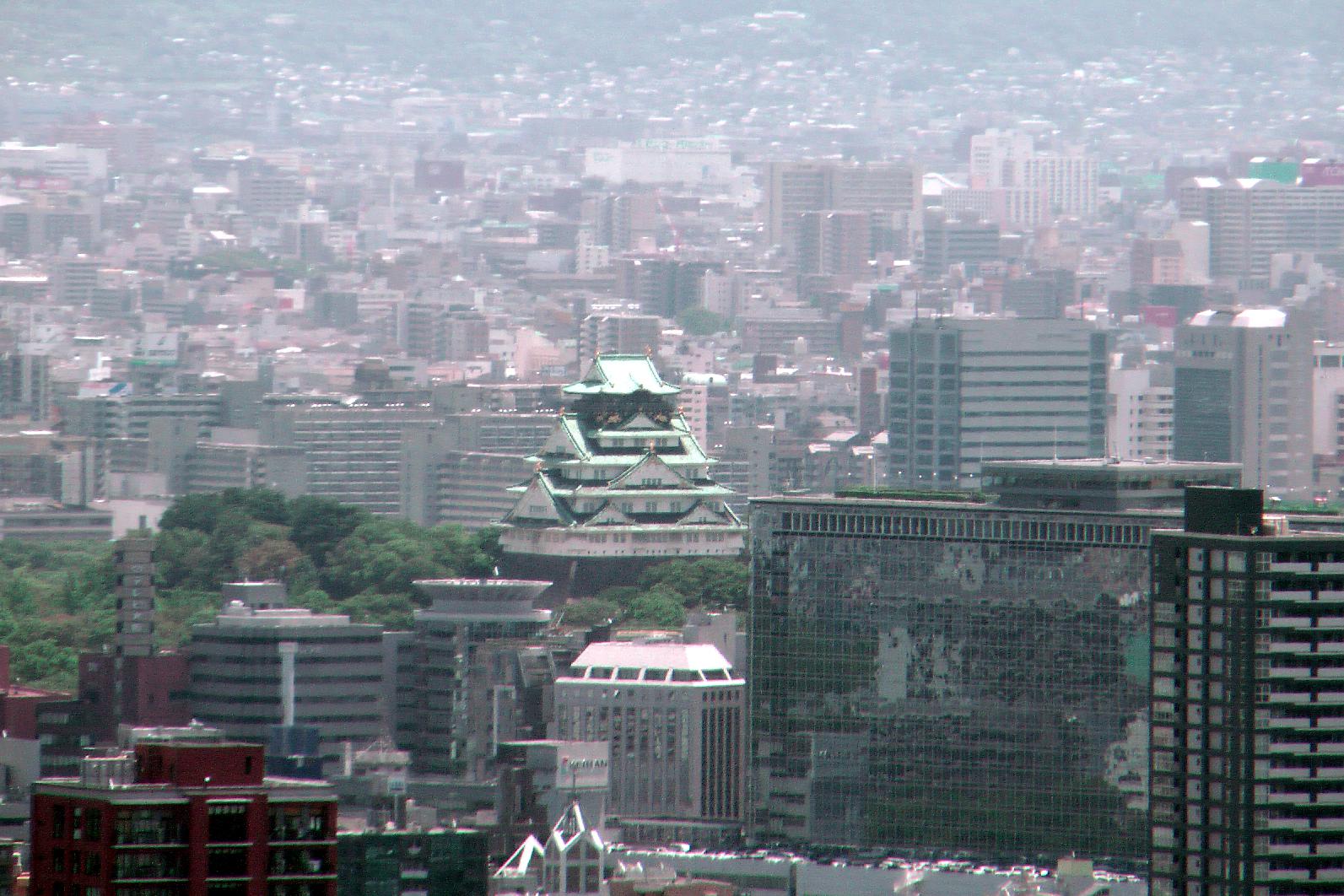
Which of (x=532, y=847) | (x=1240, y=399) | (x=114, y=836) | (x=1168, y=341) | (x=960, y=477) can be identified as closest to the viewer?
(x=114, y=836)

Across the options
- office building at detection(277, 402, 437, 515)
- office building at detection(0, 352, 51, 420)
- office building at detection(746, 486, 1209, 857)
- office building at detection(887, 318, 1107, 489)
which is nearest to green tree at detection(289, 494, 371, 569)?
office building at detection(887, 318, 1107, 489)

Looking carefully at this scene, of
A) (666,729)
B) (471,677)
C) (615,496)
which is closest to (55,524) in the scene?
(615,496)

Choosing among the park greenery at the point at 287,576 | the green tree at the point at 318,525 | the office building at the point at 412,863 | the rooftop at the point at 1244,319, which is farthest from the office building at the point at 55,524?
the office building at the point at 412,863

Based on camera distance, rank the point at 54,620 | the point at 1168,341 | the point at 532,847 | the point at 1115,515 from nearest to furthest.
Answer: the point at 532,847 → the point at 1115,515 → the point at 54,620 → the point at 1168,341

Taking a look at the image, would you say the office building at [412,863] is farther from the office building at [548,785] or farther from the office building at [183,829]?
the office building at [183,829]

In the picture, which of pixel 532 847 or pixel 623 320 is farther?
pixel 623 320

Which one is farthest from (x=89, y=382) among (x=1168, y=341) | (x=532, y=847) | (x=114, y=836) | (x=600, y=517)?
(x=114, y=836)

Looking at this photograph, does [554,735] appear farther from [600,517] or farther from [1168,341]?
[1168,341]
